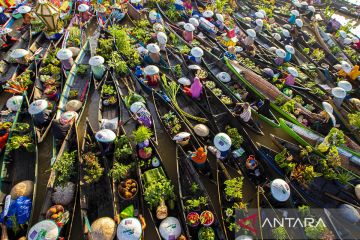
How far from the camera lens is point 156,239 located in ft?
34.0

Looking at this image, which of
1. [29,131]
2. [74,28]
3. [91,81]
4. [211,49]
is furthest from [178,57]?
[29,131]

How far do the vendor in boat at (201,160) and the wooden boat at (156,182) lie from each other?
1442 millimetres

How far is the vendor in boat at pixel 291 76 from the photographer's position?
52.9ft

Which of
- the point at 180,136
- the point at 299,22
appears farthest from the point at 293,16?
the point at 180,136

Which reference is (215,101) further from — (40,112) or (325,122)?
(40,112)

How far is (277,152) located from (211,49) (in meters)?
9.76

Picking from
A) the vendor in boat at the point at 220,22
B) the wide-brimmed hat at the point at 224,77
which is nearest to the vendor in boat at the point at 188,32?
the vendor in boat at the point at 220,22

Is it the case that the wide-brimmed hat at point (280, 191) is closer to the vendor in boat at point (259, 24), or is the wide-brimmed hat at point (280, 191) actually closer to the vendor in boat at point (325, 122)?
the vendor in boat at point (325, 122)

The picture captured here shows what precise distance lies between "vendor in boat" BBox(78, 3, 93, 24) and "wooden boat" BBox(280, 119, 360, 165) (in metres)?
17.2

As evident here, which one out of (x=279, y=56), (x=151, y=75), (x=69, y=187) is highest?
(x=279, y=56)

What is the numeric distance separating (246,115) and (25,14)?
18790mm

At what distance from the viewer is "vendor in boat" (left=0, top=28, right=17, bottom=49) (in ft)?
59.9

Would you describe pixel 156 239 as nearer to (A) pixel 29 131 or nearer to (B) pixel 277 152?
(B) pixel 277 152

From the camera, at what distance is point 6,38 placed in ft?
61.2
